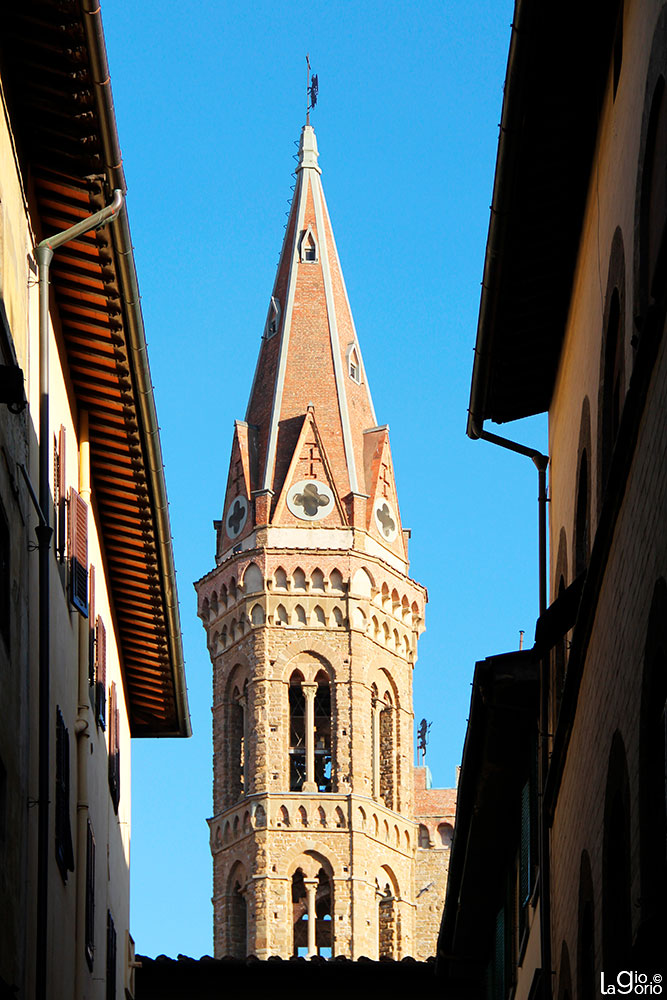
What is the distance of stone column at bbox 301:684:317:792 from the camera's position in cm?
6750

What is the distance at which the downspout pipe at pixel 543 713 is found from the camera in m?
16.2

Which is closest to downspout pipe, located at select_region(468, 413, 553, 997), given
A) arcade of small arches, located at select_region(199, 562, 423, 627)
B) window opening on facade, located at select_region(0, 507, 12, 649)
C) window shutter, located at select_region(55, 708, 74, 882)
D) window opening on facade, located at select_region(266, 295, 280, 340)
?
window shutter, located at select_region(55, 708, 74, 882)

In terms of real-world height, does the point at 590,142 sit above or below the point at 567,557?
above

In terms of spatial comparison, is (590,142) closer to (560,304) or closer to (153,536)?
(560,304)

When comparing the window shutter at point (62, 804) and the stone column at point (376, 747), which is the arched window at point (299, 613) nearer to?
the stone column at point (376, 747)

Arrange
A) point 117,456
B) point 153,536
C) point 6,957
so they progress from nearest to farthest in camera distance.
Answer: point 6,957, point 117,456, point 153,536

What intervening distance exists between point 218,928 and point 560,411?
5255 cm

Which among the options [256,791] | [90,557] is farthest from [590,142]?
[256,791]

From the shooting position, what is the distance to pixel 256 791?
67.2 m

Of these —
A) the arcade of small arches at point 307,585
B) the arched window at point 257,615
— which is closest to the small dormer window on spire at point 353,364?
the arcade of small arches at point 307,585

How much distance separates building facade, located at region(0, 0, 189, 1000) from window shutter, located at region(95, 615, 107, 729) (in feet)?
0.12

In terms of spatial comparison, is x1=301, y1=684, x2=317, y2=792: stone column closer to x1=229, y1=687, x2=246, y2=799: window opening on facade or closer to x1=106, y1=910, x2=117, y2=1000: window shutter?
x1=229, y1=687, x2=246, y2=799: window opening on facade

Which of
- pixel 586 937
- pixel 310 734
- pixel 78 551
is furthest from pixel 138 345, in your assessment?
pixel 310 734

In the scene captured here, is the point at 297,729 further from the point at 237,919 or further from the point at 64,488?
the point at 64,488
